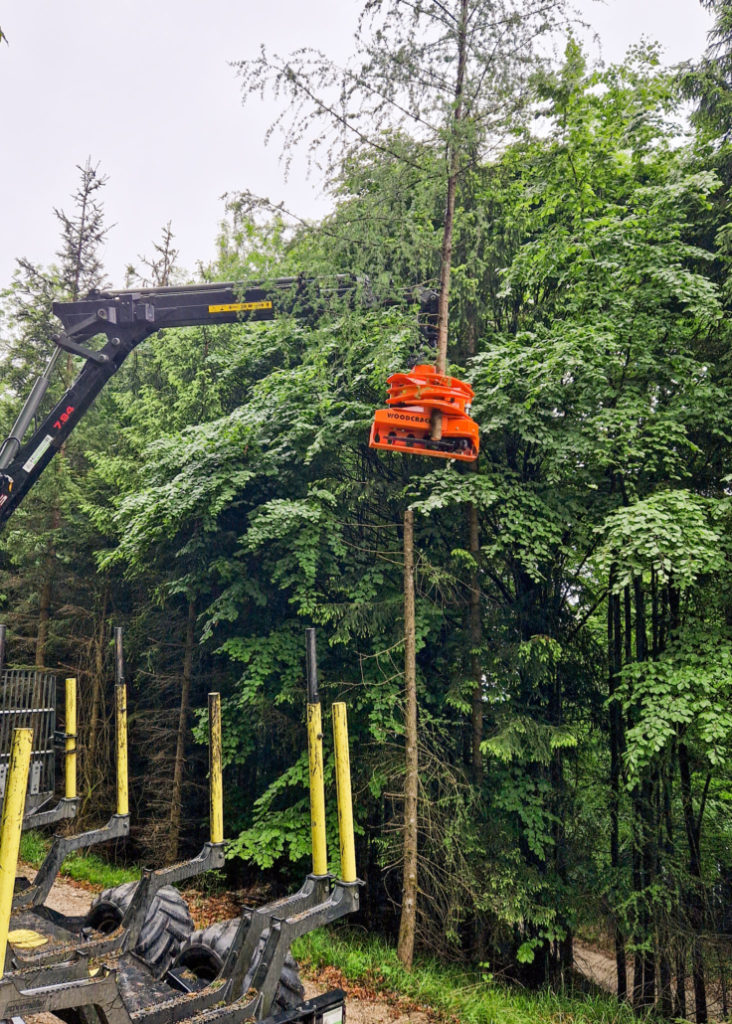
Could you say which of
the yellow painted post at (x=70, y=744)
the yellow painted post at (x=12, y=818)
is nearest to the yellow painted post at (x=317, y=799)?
the yellow painted post at (x=12, y=818)

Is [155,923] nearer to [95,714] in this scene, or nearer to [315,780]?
[315,780]

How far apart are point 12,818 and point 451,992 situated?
522cm

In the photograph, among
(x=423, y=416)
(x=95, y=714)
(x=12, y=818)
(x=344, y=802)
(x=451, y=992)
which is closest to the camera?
(x=12, y=818)

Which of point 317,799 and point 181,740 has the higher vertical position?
point 317,799

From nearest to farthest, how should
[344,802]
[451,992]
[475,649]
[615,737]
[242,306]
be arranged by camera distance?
[344,802], [451,992], [475,649], [615,737], [242,306]

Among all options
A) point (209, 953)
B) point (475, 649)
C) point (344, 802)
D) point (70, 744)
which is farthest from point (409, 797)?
point (70, 744)

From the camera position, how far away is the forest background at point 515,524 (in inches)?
298

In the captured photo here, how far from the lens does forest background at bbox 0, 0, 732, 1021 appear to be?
7562 mm

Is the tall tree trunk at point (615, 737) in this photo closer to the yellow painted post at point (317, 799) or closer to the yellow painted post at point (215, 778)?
the yellow painted post at point (317, 799)

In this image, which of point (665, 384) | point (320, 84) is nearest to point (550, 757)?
point (665, 384)

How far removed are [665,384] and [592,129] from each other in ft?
11.8

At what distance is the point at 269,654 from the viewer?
9.94 metres

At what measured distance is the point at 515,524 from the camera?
8.16 meters

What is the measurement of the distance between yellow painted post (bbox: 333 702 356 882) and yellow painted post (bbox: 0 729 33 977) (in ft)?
5.89
